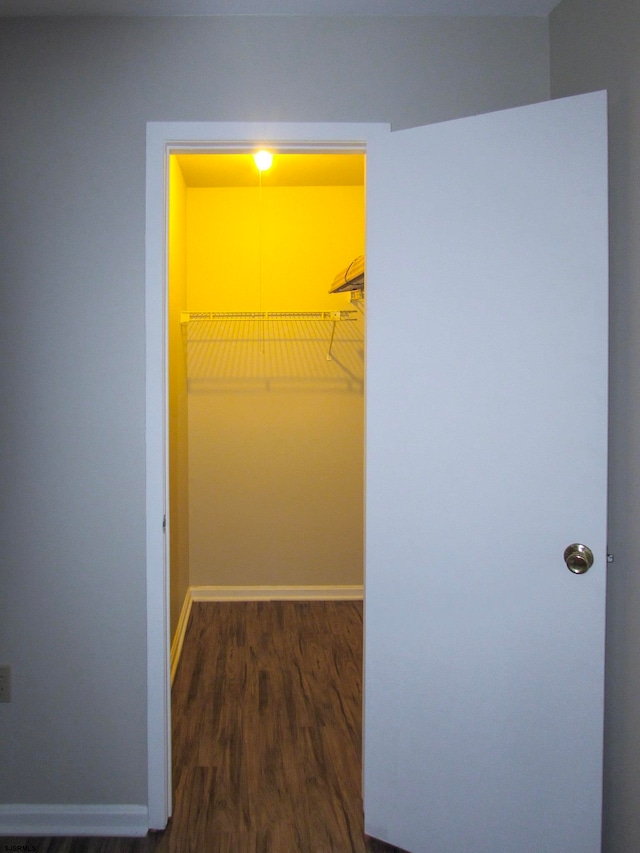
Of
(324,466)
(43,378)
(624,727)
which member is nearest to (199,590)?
(324,466)

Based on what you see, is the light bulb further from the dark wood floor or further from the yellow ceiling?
the dark wood floor

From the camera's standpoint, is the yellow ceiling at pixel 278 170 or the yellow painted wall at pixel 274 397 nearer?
the yellow ceiling at pixel 278 170

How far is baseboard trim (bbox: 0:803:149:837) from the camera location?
1849mm

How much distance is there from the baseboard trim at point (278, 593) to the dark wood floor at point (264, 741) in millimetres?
232

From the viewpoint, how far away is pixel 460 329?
5.41ft

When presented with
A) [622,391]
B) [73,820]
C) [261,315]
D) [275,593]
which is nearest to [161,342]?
[622,391]

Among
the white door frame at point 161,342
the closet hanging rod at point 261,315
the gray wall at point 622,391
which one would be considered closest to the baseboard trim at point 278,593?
the closet hanging rod at point 261,315

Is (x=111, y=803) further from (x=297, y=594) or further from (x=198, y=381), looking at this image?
(x=198, y=381)

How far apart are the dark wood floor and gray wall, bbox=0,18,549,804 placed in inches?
10.2

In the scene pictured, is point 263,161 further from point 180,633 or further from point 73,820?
point 73,820

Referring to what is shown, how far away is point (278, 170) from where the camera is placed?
343 centimetres

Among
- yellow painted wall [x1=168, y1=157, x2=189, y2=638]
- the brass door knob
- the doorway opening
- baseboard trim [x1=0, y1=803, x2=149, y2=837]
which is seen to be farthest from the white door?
the doorway opening

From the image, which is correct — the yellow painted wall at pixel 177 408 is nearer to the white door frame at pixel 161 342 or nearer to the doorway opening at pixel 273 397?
the doorway opening at pixel 273 397

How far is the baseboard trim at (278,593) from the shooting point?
384 cm
